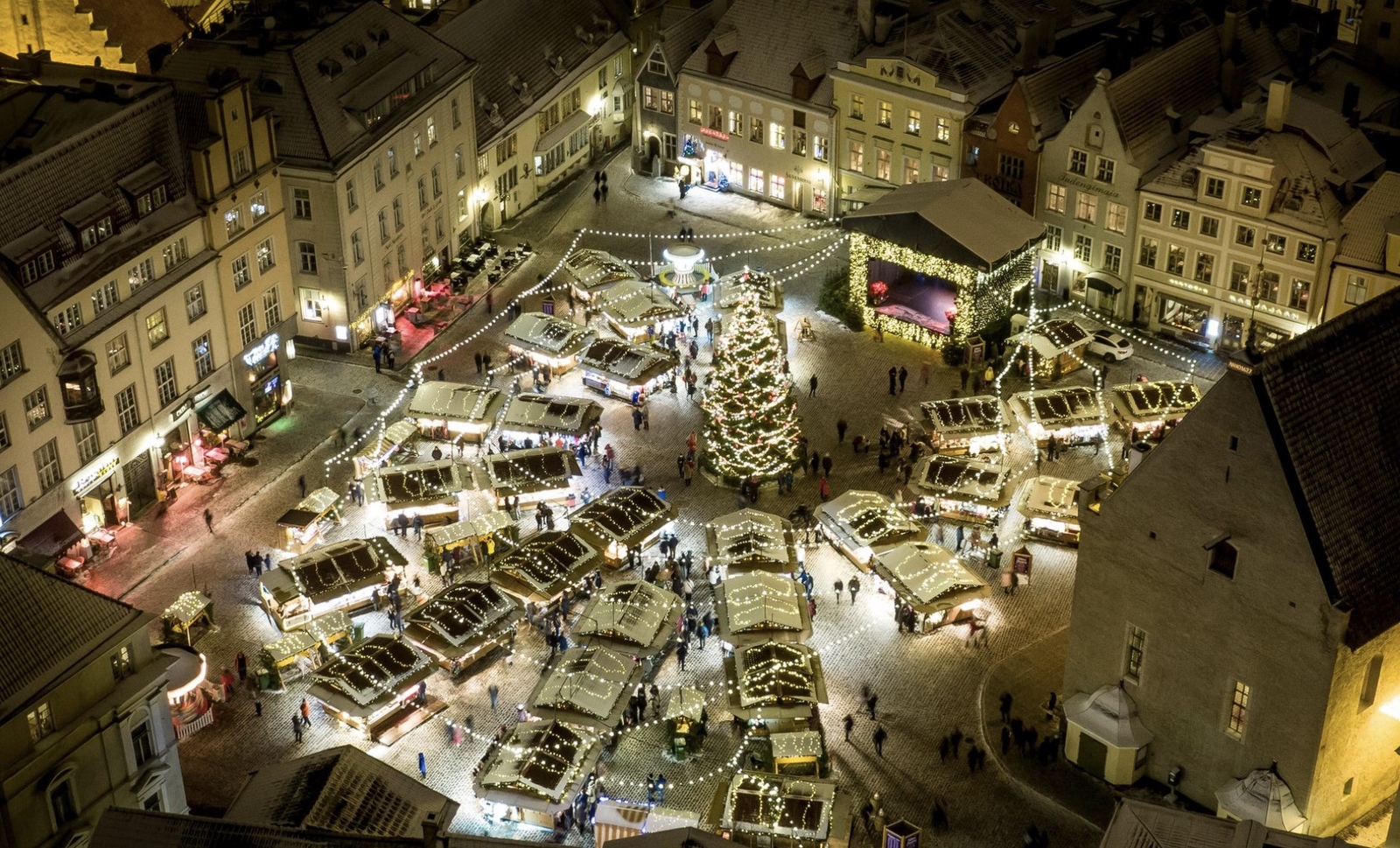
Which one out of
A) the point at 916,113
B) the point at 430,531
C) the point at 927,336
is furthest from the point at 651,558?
the point at 916,113

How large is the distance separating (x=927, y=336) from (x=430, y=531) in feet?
111

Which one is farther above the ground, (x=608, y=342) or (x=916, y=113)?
(x=916, y=113)

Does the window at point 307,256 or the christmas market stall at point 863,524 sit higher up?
the window at point 307,256

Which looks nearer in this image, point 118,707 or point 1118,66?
point 118,707

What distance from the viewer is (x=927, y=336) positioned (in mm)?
114875

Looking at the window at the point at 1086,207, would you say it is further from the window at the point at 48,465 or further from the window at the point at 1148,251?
the window at the point at 48,465

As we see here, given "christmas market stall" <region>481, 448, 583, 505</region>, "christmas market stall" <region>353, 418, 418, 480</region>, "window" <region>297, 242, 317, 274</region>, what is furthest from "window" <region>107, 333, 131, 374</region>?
"christmas market stall" <region>481, 448, 583, 505</region>

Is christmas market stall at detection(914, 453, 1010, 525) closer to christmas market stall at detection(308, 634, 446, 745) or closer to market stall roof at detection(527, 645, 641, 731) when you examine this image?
market stall roof at detection(527, 645, 641, 731)

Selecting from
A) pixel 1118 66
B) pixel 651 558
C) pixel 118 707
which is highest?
pixel 1118 66

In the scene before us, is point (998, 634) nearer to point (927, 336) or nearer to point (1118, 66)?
point (927, 336)

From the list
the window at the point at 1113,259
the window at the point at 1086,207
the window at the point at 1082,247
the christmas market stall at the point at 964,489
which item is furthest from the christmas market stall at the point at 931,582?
the window at the point at 1086,207

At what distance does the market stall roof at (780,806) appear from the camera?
249 feet

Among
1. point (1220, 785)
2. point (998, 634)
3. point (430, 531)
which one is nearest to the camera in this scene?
point (1220, 785)

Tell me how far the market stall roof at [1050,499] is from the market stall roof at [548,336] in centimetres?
2777
